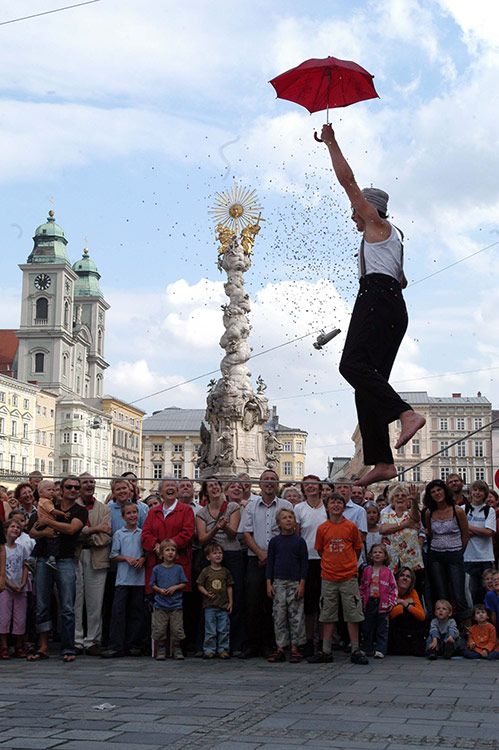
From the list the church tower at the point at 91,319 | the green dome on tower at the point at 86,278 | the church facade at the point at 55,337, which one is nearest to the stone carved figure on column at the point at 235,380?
the church facade at the point at 55,337

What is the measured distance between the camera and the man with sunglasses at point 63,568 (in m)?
10.9

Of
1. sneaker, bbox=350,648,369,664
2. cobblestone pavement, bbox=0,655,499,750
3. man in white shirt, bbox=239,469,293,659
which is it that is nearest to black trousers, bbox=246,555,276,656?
man in white shirt, bbox=239,469,293,659

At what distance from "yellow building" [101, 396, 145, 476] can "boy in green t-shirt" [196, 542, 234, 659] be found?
75108mm

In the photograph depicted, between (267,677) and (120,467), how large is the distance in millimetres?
80986

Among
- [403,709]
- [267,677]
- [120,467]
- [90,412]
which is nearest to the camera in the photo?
[403,709]

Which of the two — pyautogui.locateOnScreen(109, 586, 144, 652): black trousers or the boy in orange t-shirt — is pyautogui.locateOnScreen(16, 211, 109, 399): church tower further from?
the boy in orange t-shirt

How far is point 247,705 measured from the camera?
748 cm

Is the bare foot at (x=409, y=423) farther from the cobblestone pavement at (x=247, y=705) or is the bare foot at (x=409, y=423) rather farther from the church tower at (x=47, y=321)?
the church tower at (x=47, y=321)

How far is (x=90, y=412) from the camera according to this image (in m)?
96.9

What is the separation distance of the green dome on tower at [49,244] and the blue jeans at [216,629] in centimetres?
10405

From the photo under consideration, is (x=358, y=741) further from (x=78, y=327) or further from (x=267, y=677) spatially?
Result: (x=78, y=327)

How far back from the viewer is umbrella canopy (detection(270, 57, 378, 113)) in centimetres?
549

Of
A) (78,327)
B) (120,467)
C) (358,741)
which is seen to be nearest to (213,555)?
(358,741)

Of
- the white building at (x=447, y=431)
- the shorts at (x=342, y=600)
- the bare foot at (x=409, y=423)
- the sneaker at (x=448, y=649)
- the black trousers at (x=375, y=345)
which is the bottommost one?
the sneaker at (x=448, y=649)
